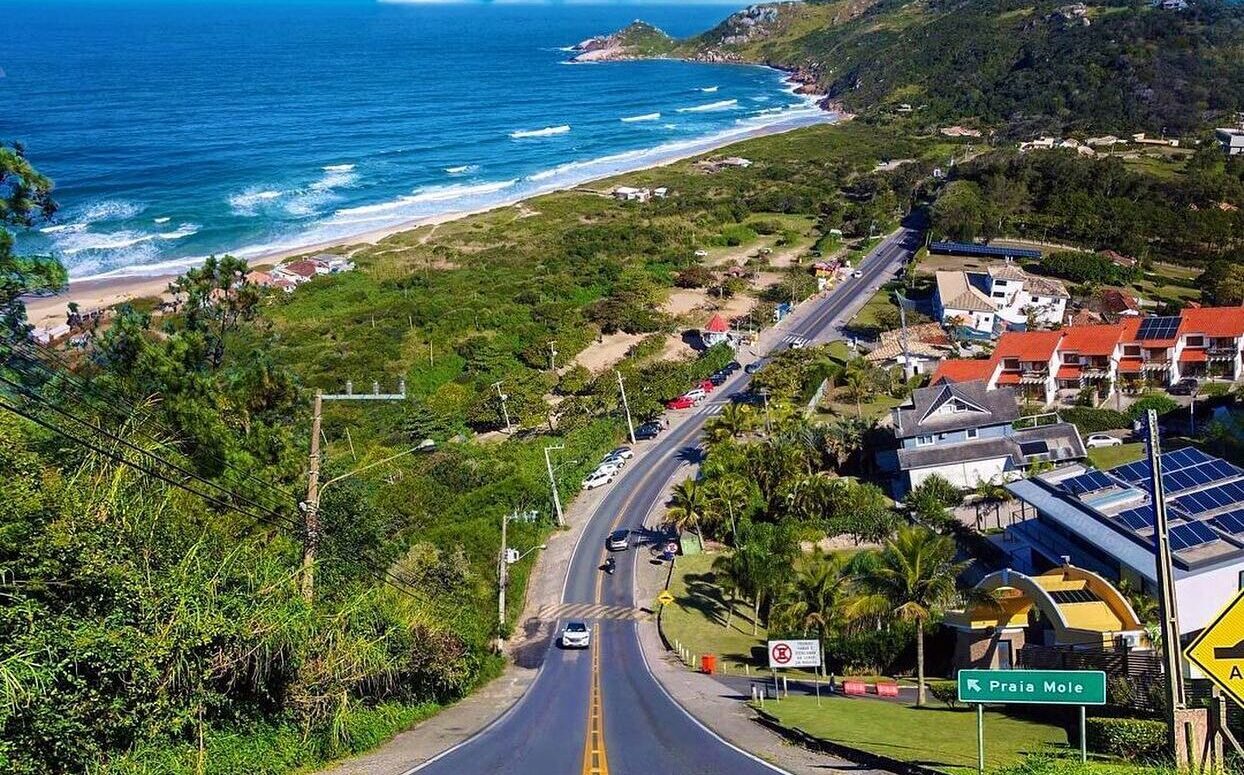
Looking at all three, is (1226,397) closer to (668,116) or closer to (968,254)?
(968,254)

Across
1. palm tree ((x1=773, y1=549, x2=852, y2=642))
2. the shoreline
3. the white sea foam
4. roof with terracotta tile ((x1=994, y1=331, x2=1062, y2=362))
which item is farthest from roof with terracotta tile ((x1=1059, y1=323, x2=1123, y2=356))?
the white sea foam

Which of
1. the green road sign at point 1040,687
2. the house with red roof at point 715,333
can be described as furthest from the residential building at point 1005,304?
the green road sign at point 1040,687

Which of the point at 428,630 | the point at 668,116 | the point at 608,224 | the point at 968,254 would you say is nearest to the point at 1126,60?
the point at 668,116

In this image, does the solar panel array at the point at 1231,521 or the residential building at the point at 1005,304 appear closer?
the solar panel array at the point at 1231,521

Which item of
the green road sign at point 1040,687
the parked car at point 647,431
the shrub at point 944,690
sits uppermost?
the parked car at point 647,431

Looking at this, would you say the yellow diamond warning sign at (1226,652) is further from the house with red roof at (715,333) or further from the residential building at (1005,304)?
the house with red roof at (715,333)

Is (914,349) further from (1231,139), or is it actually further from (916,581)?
(1231,139)
